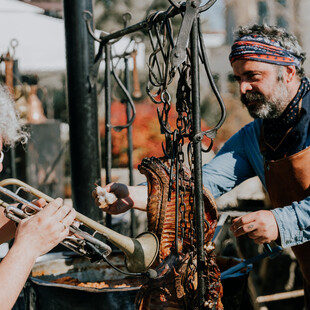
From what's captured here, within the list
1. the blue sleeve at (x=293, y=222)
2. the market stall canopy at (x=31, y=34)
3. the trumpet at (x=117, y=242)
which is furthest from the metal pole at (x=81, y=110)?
the market stall canopy at (x=31, y=34)

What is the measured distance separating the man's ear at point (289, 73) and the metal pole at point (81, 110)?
140 centimetres

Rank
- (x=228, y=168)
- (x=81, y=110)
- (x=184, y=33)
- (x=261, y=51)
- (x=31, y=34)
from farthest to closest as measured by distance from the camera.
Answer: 1. (x=31, y=34)
2. (x=81, y=110)
3. (x=228, y=168)
4. (x=261, y=51)
5. (x=184, y=33)

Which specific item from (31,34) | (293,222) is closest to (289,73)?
(293,222)

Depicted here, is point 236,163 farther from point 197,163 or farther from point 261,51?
point 197,163

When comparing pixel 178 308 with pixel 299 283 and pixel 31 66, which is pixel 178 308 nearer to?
pixel 299 283

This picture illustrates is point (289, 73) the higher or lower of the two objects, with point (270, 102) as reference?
higher

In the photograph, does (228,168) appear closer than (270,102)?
No

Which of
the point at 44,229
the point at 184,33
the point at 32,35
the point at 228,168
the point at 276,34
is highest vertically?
the point at 32,35

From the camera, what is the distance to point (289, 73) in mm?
2414

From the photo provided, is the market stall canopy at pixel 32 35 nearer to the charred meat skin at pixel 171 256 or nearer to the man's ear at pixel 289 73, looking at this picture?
the man's ear at pixel 289 73

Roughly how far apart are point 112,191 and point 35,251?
68 cm

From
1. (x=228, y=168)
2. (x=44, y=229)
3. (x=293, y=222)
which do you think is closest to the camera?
(x=44, y=229)

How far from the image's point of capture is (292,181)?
2.35m

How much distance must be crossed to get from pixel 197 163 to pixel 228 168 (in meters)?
1.19
